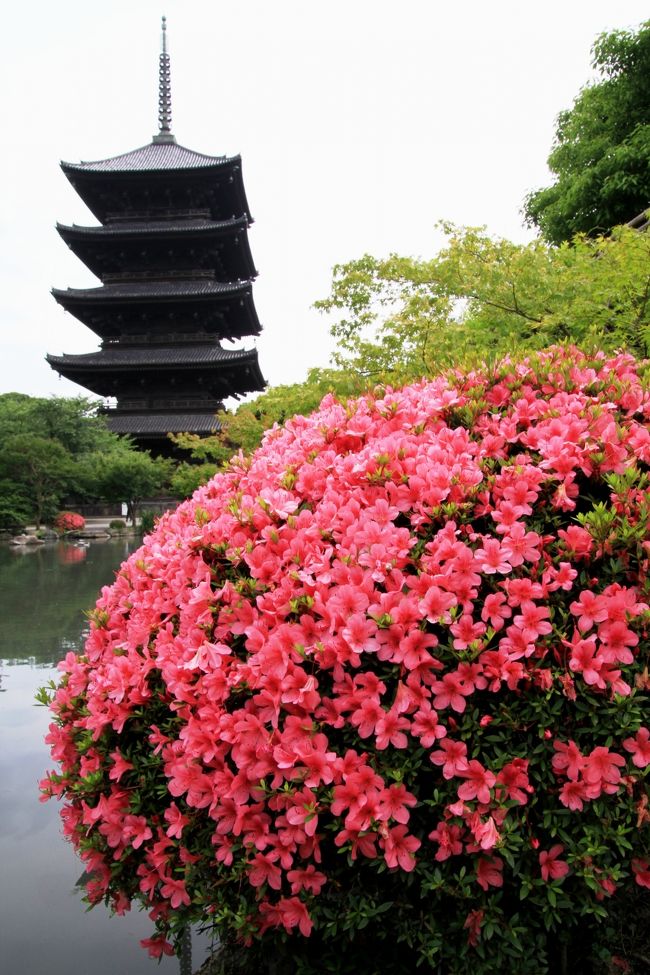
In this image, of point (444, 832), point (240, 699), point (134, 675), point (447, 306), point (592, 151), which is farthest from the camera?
point (592, 151)

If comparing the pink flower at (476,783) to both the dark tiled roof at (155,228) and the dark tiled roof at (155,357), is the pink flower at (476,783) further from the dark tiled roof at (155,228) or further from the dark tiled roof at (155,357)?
the dark tiled roof at (155,228)

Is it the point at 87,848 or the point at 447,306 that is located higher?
the point at 447,306

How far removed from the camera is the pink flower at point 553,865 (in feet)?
5.57

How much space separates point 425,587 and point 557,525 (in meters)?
0.45

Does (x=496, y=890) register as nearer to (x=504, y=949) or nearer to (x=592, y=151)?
(x=504, y=949)

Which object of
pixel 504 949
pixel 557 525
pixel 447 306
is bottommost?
pixel 504 949

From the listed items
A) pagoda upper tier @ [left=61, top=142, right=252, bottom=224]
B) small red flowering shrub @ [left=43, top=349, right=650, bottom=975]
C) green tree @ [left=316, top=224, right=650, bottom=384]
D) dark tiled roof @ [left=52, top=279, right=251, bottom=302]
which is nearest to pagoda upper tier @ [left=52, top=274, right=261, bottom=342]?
dark tiled roof @ [left=52, top=279, right=251, bottom=302]

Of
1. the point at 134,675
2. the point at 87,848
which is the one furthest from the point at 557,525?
the point at 87,848

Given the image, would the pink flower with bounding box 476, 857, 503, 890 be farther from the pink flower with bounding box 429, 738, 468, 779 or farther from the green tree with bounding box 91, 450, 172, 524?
the green tree with bounding box 91, 450, 172, 524

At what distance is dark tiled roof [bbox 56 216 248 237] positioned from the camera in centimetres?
2839

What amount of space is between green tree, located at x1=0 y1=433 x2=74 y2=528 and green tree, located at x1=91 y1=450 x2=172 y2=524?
134 centimetres

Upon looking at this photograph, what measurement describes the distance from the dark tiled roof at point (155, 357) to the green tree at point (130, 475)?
144 inches

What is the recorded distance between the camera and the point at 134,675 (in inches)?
84.4

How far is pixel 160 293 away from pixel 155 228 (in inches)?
103
